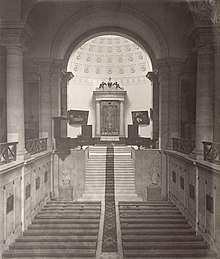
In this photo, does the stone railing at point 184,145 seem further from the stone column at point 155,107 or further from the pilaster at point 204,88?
the stone column at point 155,107

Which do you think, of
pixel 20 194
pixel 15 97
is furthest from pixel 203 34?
pixel 20 194

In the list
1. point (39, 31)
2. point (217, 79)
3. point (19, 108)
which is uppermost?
point (39, 31)

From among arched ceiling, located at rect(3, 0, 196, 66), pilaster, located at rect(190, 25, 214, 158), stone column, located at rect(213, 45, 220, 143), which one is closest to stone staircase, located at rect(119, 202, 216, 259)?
pilaster, located at rect(190, 25, 214, 158)

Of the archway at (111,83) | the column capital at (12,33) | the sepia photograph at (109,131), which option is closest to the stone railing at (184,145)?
the sepia photograph at (109,131)

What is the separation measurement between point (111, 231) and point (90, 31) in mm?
12340

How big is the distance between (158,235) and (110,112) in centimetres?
1830

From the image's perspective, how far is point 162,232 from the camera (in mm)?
10594

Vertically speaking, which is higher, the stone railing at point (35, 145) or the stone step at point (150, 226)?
the stone railing at point (35, 145)

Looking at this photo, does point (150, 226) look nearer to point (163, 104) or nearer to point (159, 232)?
point (159, 232)

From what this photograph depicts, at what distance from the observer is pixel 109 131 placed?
2805 cm

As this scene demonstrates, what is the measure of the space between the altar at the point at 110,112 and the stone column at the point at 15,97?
50.7 ft

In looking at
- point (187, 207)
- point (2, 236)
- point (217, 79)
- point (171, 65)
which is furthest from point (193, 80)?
point (2, 236)

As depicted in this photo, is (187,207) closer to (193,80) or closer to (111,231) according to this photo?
(111,231)

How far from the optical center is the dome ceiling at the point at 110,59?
2756 centimetres
